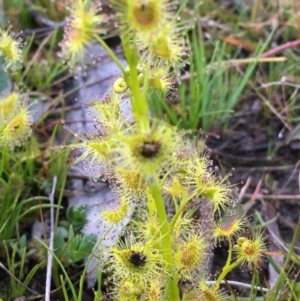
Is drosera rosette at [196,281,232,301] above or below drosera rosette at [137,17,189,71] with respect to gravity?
below

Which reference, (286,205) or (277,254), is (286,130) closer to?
(286,205)

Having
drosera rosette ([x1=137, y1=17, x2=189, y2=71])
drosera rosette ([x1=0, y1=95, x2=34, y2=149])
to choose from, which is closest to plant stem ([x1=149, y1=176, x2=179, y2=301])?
drosera rosette ([x1=137, y1=17, x2=189, y2=71])

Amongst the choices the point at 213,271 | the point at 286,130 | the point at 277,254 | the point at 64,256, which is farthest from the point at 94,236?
the point at 286,130

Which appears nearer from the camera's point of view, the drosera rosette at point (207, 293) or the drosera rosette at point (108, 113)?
the drosera rosette at point (108, 113)

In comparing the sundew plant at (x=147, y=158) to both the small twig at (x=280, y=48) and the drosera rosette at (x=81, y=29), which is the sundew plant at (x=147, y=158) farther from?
the small twig at (x=280, y=48)

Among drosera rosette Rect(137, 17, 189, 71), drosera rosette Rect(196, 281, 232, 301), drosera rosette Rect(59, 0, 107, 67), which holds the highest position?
drosera rosette Rect(59, 0, 107, 67)

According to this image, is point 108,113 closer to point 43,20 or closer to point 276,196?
point 276,196

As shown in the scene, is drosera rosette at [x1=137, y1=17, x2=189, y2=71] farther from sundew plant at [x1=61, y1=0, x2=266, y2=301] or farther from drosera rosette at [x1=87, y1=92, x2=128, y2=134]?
drosera rosette at [x1=87, y1=92, x2=128, y2=134]

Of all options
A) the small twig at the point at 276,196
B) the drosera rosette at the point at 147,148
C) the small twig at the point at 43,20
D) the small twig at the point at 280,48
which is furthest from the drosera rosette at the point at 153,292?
the small twig at the point at 43,20

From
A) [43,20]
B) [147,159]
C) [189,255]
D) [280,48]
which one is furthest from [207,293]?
[43,20]
